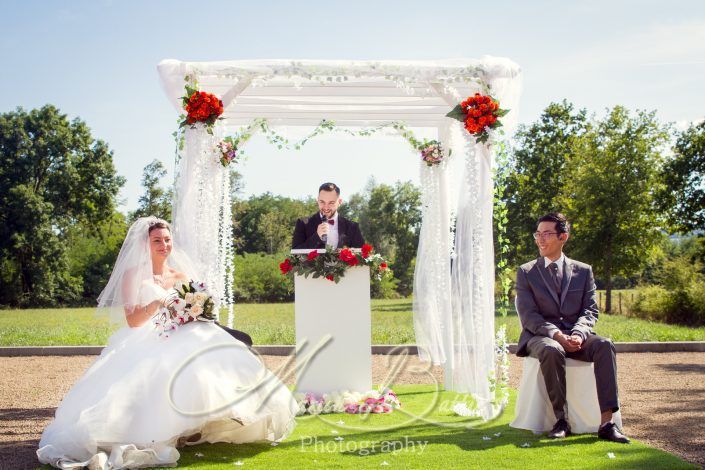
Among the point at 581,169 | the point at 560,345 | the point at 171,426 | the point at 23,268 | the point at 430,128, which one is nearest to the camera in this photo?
the point at 171,426

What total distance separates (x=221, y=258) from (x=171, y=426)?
335 cm

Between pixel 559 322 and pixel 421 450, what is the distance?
69.9 inches

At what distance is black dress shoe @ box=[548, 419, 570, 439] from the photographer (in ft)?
17.9

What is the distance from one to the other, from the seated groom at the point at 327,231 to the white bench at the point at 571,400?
8.49ft

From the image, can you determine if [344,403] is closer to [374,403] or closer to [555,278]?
[374,403]

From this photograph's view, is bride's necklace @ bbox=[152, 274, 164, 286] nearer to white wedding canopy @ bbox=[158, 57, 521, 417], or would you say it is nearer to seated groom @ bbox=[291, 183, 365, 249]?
white wedding canopy @ bbox=[158, 57, 521, 417]

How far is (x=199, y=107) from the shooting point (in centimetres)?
634

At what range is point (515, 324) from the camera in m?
16.0

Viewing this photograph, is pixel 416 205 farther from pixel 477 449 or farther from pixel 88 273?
pixel 477 449

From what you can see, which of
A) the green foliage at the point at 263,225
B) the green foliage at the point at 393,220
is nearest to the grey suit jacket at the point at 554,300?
the green foliage at the point at 263,225

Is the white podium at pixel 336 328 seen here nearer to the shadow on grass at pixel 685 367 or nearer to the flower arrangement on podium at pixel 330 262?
the flower arrangement on podium at pixel 330 262

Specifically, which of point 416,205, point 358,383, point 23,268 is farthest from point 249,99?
point 416,205

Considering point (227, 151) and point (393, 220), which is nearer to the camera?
point (227, 151)

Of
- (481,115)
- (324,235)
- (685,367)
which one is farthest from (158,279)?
(685,367)
